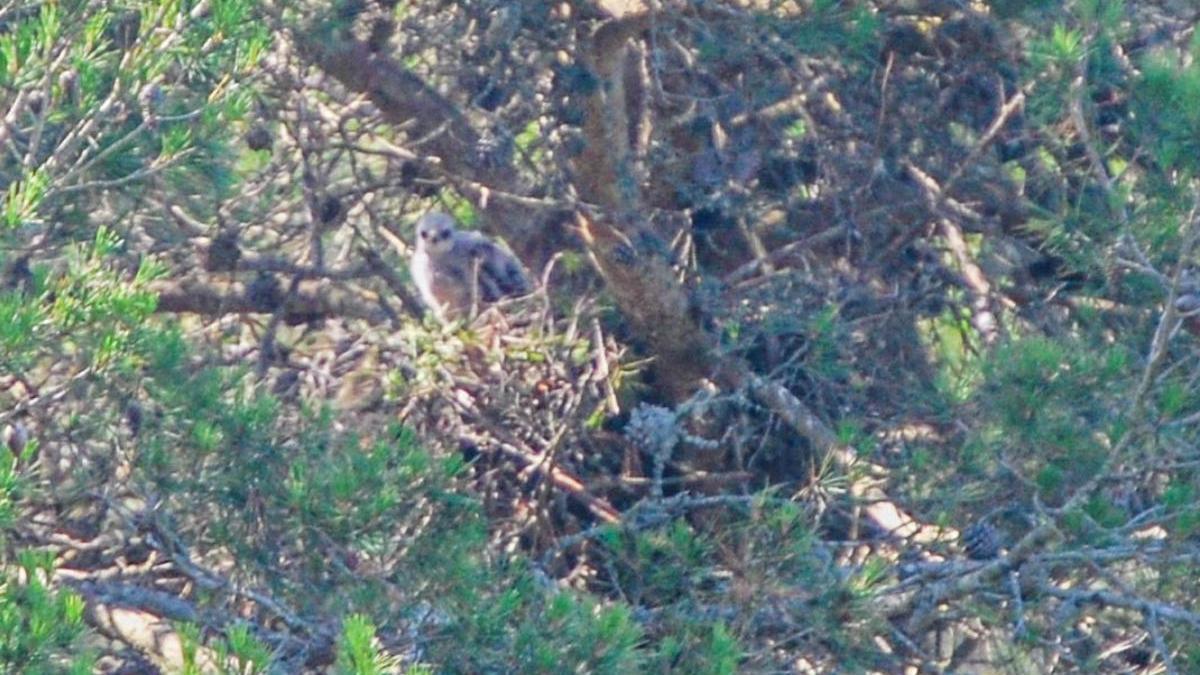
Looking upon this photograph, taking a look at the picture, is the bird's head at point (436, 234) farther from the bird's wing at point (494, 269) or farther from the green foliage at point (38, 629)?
the green foliage at point (38, 629)

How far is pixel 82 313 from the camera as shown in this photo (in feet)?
12.6

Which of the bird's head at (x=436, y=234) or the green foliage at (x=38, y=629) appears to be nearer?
the green foliage at (x=38, y=629)

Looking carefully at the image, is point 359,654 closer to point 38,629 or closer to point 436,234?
point 38,629

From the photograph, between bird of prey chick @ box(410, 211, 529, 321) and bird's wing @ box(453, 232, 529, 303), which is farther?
bird of prey chick @ box(410, 211, 529, 321)

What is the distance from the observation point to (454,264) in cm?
792

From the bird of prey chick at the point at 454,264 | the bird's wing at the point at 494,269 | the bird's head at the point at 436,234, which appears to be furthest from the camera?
the bird's head at the point at 436,234

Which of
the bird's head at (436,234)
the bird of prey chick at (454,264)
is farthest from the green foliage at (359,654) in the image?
the bird's head at (436,234)

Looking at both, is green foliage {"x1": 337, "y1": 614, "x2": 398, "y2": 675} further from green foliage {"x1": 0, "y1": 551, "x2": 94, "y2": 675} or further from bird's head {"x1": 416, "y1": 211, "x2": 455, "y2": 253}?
bird's head {"x1": 416, "y1": 211, "x2": 455, "y2": 253}

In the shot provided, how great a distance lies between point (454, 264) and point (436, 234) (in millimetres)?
142

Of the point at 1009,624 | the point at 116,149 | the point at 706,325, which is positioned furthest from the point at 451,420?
the point at 116,149

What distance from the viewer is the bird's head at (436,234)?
309 inches

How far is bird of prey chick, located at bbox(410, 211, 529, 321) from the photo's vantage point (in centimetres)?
751

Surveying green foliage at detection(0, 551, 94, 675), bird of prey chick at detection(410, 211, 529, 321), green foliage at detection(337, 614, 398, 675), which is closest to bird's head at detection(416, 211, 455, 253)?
bird of prey chick at detection(410, 211, 529, 321)

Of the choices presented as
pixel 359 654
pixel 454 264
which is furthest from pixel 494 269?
pixel 359 654
